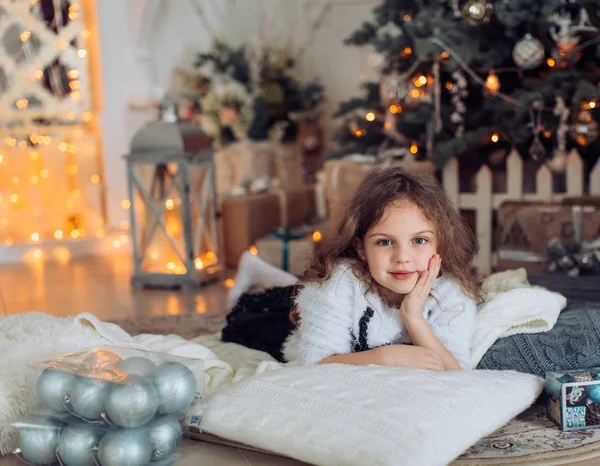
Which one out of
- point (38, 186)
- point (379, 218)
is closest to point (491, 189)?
point (379, 218)

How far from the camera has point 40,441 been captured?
143 centimetres

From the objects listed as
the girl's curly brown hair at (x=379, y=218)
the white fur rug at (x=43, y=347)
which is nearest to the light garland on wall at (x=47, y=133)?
the white fur rug at (x=43, y=347)

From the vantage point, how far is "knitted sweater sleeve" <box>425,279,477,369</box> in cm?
177

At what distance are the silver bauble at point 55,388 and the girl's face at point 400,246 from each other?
0.62 metres

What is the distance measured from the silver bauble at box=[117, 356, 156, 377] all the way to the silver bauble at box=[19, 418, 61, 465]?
0.47 ft

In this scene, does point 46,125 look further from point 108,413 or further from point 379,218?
point 108,413

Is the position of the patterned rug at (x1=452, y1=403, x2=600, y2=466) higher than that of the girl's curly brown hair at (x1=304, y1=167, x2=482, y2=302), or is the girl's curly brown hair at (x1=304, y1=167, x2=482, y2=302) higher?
the girl's curly brown hair at (x1=304, y1=167, x2=482, y2=302)

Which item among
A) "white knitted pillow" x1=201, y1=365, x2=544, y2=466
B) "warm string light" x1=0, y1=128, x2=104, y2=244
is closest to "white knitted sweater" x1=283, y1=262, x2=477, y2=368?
"white knitted pillow" x1=201, y1=365, x2=544, y2=466

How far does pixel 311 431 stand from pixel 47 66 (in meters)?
3.95

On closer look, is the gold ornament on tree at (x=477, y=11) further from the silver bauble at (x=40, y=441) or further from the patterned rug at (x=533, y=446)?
the silver bauble at (x=40, y=441)

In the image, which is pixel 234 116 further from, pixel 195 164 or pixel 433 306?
pixel 433 306

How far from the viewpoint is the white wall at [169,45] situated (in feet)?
16.3

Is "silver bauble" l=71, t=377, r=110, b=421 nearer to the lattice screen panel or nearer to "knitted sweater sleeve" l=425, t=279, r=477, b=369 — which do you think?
"knitted sweater sleeve" l=425, t=279, r=477, b=369

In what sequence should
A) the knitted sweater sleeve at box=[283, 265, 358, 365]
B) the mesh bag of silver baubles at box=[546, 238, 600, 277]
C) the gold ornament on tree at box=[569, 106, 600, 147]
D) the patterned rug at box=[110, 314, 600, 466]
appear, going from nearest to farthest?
the patterned rug at box=[110, 314, 600, 466] → the knitted sweater sleeve at box=[283, 265, 358, 365] → the mesh bag of silver baubles at box=[546, 238, 600, 277] → the gold ornament on tree at box=[569, 106, 600, 147]
